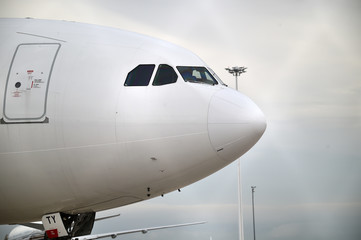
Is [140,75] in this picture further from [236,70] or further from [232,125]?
[236,70]

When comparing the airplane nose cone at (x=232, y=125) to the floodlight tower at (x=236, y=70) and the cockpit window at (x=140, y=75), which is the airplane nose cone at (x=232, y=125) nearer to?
the cockpit window at (x=140, y=75)

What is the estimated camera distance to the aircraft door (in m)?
10.4

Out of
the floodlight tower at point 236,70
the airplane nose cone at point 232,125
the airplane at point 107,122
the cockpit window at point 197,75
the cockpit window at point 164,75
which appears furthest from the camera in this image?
the floodlight tower at point 236,70

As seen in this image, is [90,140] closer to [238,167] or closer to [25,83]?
[25,83]

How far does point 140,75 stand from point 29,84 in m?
2.31

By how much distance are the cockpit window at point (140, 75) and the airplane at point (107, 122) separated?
0.07 feet

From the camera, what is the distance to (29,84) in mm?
10562

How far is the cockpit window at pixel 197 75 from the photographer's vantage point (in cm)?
1068

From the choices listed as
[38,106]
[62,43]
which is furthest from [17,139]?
[62,43]

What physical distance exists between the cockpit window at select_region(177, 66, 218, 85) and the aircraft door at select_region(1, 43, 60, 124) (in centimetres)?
279

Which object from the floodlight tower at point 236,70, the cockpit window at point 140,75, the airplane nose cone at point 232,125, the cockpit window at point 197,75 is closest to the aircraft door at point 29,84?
the cockpit window at point 140,75

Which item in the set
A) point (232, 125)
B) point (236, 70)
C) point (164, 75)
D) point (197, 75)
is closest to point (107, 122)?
point (164, 75)

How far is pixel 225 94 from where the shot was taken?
10.5m

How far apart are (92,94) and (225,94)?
2.70 meters
